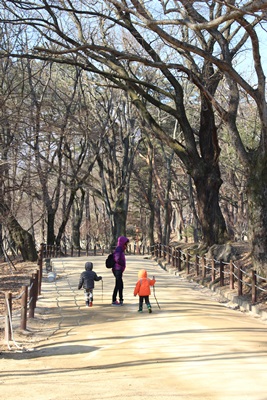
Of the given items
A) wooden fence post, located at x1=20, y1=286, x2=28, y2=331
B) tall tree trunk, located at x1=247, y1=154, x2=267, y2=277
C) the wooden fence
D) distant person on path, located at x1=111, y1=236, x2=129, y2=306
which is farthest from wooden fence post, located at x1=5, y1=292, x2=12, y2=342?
tall tree trunk, located at x1=247, y1=154, x2=267, y2=277

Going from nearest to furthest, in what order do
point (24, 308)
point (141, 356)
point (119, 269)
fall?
1. point (141, 356)
2. point (24, 308)
3. point (119, 269)

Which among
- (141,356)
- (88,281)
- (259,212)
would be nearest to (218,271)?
(259,212)

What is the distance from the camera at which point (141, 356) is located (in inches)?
342

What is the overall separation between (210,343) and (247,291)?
7491mm

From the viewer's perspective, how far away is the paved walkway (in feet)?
22.1

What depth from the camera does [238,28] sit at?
2048 centimetres

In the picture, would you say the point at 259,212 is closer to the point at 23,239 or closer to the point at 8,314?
the point at 8,314

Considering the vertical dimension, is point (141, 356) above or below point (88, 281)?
below

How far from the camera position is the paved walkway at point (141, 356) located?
6738mm

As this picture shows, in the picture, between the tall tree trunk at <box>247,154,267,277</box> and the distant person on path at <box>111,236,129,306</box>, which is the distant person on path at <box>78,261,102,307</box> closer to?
the distant person on path at <box>111,236,129,306</box>

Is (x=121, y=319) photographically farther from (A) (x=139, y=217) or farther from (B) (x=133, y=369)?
(A) (x=139, y=217)

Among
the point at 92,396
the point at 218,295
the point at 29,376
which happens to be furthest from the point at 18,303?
the point at 92,396

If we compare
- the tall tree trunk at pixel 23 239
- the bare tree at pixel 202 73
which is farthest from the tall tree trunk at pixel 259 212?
the tall tree trunk at pixel 23 239

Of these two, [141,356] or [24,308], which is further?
[24,308]
